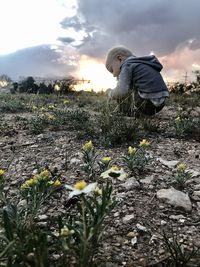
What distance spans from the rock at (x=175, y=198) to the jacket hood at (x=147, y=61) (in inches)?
165

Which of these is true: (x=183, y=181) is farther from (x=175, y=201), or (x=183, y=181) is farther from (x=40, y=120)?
(x=40, y=120)

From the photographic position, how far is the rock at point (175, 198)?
115 inches

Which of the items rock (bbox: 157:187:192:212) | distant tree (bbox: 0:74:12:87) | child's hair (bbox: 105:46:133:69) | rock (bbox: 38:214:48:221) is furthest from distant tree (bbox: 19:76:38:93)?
rock (bbox: 38:214:48:221)

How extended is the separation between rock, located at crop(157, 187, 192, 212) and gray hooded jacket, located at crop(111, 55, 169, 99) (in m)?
3.77

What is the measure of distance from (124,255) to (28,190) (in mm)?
736

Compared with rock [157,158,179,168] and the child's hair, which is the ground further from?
the child's hair

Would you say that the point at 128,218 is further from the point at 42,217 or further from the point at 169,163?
the point at 169,163

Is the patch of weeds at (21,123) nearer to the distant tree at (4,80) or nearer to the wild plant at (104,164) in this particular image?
the wild plant at (104,164)

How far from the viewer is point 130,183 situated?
328 centimetres

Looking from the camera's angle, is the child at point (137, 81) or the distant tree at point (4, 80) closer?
the child at point (137, 81)

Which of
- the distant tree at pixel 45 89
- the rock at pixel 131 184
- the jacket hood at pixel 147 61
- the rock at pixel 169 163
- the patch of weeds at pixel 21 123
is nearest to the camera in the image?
the rock at pixel 131 184

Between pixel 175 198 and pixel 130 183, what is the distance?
1.47 ft

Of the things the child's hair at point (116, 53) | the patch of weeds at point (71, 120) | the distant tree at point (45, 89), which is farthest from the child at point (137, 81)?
the distant tree at point (45, 89)

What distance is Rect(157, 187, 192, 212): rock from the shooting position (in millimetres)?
2916
